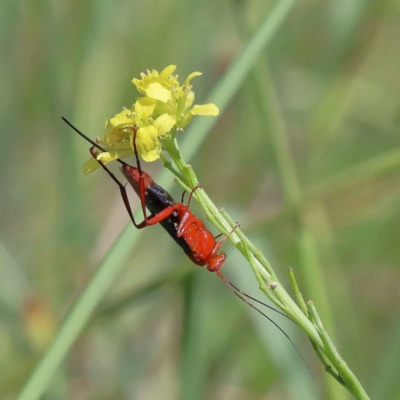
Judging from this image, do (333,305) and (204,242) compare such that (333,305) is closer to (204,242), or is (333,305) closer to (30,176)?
(204,242)

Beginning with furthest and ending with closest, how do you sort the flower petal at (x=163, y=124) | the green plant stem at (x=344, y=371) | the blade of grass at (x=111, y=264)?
the blade of grass at (x=111, y=264) < the flower petal at (x=163, y=124) < the green plant stem at (x=344, y=371)

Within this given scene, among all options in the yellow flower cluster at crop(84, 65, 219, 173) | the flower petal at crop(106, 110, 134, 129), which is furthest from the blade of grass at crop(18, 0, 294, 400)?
the flower petal at crop(106, 110, 134, 129)

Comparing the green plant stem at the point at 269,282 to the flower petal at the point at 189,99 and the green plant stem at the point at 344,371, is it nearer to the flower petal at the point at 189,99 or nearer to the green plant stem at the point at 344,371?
the green plant stem at the point at 344,371

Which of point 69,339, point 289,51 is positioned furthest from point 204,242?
point 289,51

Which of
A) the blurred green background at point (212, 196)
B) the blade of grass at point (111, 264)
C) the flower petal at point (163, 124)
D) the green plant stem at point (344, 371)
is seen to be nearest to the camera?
the green plant stem at point (344, 371)

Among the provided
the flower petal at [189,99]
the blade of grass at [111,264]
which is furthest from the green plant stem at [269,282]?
the blade of grass at [111,264]

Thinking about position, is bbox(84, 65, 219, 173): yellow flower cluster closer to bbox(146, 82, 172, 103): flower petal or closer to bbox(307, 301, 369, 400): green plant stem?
bbox(146, 82, 172, 103): flower petal

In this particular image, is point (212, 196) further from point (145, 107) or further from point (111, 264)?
point (145, 107)
